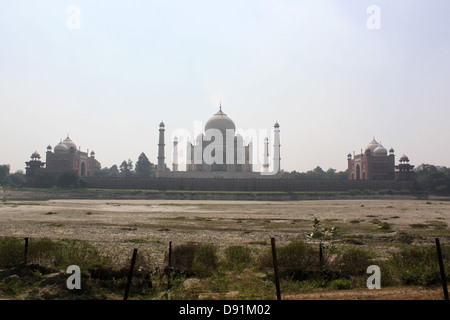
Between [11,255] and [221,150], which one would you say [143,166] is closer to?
[221,150]

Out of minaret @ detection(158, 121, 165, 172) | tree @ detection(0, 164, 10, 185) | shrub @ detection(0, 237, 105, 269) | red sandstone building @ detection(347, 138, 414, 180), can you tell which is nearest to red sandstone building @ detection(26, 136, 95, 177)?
minaret @ detection(158, 121, 165, 172)

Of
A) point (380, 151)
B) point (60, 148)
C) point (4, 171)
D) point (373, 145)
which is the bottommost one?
point (4, 171)

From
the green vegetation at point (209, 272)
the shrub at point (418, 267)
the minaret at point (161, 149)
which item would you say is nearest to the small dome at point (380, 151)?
the minaret at point (161, 149)

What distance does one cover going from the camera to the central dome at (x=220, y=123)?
57272 millimetres

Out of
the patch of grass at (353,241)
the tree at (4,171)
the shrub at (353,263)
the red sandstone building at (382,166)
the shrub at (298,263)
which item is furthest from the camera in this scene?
the tree at (4,171)

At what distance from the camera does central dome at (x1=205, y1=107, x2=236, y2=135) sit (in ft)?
188

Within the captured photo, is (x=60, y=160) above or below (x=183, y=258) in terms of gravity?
above

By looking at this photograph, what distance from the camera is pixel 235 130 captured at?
58469 millimetres

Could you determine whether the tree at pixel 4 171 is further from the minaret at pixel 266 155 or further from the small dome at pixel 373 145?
the small dome at pixel 373 145

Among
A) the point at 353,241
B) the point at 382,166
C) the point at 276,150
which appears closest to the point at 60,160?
the point at 276,150

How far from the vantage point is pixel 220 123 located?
57.5 metres

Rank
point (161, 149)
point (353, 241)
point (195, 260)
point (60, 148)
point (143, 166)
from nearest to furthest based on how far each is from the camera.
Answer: point (195, 260), point (353, 241), point (161, 149), point (60, 148), point (143, 166)

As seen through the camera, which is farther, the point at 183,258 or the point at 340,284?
the point at 183,258

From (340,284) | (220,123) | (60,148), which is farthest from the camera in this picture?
(220,123)
